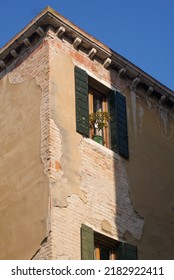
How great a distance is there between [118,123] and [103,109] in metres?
0.55

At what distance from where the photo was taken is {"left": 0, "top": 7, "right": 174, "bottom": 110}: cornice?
16.8m

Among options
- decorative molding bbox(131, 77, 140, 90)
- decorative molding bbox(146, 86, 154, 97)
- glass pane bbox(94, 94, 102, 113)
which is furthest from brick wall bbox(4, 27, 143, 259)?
decorative molding bbox(146, 86, 154, 97)

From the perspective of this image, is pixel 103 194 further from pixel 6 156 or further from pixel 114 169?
pixel 6 156

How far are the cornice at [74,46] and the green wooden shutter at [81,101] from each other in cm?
77

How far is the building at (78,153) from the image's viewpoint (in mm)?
14672

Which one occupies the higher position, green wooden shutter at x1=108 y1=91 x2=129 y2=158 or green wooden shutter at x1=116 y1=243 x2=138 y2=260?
green wooden shutter at x1=108 y1=91 x2=129 y2=158

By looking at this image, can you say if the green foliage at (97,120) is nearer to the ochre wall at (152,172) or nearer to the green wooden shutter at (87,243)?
the ochre wall at (152,172)

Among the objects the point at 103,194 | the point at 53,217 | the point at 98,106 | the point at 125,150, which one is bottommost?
the point at 53,217

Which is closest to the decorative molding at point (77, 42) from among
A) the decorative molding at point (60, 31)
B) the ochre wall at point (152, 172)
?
the decorative molding at point (60, 31)

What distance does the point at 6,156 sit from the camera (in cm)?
1616

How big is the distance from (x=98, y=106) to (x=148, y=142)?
1.41 meters

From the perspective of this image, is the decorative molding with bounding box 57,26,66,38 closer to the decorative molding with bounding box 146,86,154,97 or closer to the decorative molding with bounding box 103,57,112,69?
the decorative molding with bounding box 103,57,112,69
